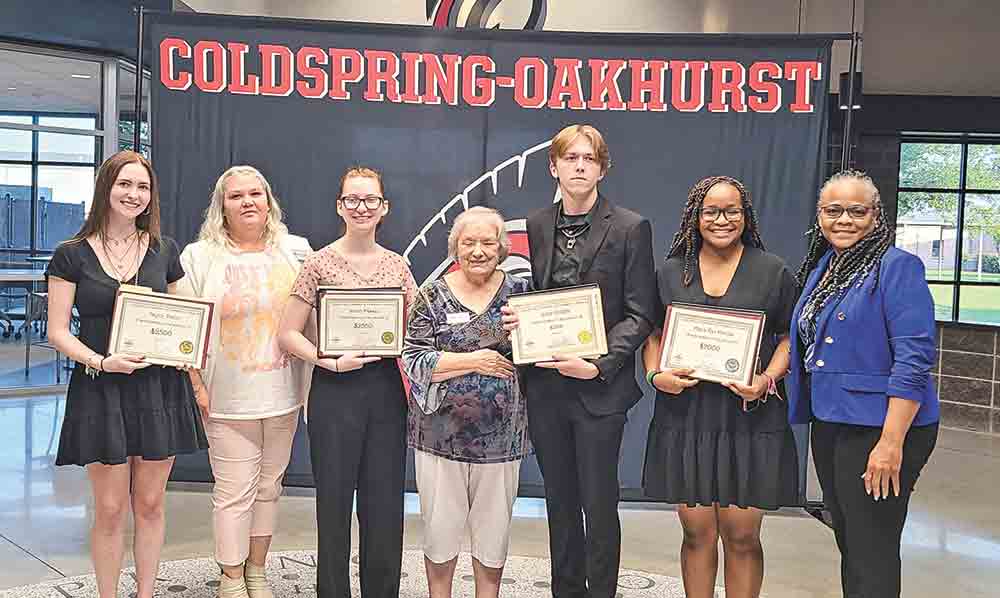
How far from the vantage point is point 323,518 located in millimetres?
3305

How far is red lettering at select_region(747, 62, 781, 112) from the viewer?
4.98 meters

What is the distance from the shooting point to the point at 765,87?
5000 millimetres

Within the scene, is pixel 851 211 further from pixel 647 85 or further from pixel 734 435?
pixel 647 85

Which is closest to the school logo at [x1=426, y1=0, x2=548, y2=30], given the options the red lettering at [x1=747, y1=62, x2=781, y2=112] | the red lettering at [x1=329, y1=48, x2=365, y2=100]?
the red lettering at [x1=329, y1=48, x2=365, y2=100]

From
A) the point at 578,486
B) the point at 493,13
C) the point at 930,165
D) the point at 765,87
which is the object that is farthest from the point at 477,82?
the point at 930,165

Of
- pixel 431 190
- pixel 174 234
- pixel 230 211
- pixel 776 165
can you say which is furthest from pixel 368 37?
pixel 776 165

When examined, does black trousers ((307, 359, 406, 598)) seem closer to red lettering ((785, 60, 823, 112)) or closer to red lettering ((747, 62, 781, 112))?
red lettering ((747, 62, 781, 112))

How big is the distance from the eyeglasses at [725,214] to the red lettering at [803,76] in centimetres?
223

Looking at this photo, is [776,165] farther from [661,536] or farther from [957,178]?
[957,178]

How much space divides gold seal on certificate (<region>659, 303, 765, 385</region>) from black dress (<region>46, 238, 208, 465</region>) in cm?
165

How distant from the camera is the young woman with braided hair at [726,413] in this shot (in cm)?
300

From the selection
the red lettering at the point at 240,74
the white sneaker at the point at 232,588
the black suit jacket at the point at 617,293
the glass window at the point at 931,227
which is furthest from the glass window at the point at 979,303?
the white sneaker at the point at 232,588

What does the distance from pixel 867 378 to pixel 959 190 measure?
8.94 metres

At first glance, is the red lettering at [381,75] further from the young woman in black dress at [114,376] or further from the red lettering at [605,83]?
the young woman in black dress at [114,376]
